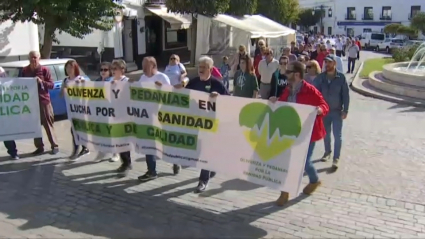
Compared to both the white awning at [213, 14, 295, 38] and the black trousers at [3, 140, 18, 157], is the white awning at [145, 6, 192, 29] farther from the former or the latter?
the black trousers at [3, 140, 18, 157]

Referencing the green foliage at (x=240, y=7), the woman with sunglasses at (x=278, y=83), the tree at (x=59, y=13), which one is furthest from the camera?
the green foliage at (x=240, y=7)

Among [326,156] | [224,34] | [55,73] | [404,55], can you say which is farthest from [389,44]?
[326,156]

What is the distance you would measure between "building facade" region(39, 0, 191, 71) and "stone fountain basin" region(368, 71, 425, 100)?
1059cm

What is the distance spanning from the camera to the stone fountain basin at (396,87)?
551 inches

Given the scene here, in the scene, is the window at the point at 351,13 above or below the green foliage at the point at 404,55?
above

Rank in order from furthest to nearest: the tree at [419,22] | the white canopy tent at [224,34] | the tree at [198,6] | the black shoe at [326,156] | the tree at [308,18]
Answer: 1. the tree at [308,18]
2. the tree at [419,22]
3. the white canopy tent at [224,34]
4. the tree at [198,6]
5. the black shoe at [326,156]

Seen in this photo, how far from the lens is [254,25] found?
981 inches

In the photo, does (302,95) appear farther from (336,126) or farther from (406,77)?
(406,77)

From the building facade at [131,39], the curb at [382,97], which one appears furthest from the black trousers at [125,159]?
the building facade at [131,39]

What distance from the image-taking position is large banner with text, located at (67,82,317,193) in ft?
17.4

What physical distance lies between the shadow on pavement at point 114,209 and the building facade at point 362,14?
70.6 meters

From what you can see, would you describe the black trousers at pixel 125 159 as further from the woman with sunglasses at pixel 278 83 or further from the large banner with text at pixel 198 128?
the woman with sunglasses at pixel 278 83

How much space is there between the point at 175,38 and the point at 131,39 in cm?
532

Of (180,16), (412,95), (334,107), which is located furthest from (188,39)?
(334,107)
